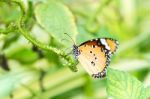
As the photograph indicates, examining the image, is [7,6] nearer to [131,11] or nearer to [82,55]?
[82,55]

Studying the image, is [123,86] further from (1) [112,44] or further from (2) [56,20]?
(2) [56,20]

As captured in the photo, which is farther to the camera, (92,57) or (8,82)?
(8,82)

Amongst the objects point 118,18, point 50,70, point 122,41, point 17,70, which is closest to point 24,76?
point 17,70

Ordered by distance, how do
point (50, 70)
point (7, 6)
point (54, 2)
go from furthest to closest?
1. point (50, 70)
2. point (7, 6)
3. point (54, 2)

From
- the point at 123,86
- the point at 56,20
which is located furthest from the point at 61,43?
the point at 123,86

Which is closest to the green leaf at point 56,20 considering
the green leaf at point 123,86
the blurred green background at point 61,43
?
the blurred green background at point 61,43

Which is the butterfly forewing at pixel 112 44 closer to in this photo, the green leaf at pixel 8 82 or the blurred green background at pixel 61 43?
the blurred green background at pixel 61 43
